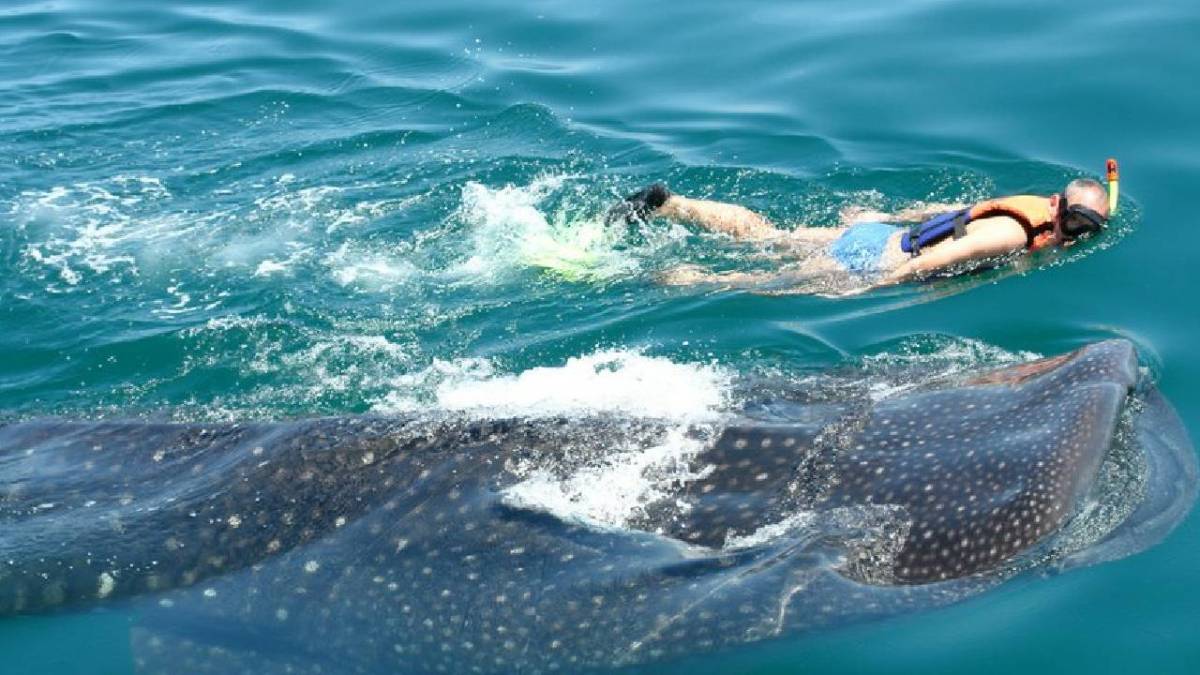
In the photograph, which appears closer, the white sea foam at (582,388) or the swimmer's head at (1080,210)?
the white sea foam at (582,388)

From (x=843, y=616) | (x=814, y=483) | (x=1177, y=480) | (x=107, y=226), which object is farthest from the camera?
(x=107, y=226)

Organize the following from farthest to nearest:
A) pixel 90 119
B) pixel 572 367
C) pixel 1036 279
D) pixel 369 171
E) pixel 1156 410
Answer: pixel 90 119, pixel 369 171, pixel 1036 279, pixel 572 367, pixel 1156 410

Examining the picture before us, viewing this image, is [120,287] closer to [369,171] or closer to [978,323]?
[369,171]

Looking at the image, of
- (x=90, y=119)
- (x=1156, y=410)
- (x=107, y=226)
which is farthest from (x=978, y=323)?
(x=90, y=119)

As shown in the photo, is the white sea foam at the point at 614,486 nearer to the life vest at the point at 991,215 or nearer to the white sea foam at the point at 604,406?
the white sea foam at the point at 604,406

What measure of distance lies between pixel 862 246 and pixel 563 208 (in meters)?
2.93

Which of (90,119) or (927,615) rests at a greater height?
(90,119)

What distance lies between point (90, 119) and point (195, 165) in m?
2.05

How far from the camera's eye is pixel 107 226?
1246 centimetres

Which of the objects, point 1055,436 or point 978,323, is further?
point 978,323

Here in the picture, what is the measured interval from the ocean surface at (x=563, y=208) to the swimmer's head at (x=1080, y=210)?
0.23 meters

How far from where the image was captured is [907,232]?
37.3 feet

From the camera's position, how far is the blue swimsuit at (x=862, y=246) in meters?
11.2

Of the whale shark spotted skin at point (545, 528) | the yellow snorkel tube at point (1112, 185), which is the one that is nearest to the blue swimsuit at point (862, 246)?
the yellow snorkel tube at point (1112, 185)
